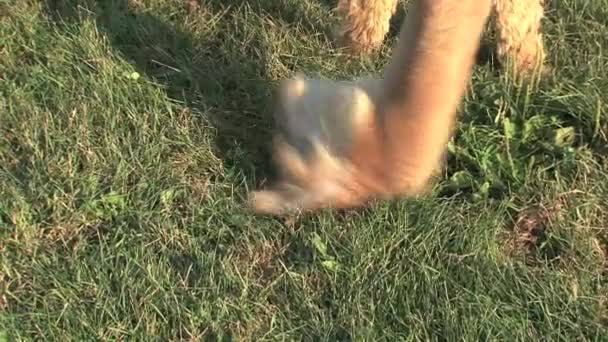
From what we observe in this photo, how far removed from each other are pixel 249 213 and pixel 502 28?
109 cm

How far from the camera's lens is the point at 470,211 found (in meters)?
2.42

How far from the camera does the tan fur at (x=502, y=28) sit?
2875mm

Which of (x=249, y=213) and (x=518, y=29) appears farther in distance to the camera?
(x=518, y=29)

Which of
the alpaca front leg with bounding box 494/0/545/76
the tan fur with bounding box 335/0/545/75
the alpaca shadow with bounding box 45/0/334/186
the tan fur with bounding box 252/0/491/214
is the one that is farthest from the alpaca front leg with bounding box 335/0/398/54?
the tan fur with bounding box 252/0/491/214

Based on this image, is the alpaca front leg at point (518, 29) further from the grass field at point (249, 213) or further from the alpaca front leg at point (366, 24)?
the alpaca front leg at point (366, 24)

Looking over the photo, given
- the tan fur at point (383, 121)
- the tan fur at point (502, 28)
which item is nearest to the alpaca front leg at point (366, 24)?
the tan fur at point (502, 28)

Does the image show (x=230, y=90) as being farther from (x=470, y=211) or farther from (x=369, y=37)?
(x=470, y=211)

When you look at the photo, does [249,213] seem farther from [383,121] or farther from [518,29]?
[518,29]

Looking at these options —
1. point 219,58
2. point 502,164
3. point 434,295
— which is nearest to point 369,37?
point 219,58

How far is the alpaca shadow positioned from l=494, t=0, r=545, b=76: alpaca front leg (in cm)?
66

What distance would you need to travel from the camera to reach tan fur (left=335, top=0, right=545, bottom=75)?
2.88m

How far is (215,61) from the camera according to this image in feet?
9.92

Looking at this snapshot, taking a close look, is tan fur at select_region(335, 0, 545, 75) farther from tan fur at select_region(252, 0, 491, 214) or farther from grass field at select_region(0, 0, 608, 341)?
tan fur at select_region(252, 0, 491, 214)

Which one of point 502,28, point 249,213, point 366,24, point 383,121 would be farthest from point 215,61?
point 383,121
